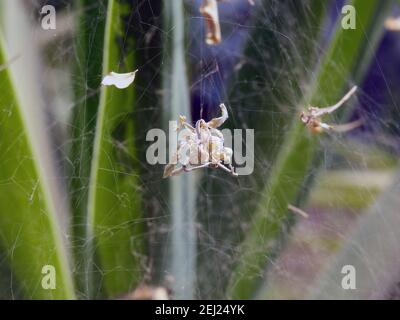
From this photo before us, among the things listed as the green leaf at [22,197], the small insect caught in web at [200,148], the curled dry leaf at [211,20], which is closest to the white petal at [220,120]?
the small insect caught in web at [200,148]

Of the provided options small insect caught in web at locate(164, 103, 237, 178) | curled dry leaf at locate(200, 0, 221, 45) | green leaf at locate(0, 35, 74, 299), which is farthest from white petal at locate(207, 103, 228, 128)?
green leaf at locate(0, 35, 74, 299)

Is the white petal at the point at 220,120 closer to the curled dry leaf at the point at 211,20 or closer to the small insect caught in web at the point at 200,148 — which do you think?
the small insect caught in web at the point at 200,148

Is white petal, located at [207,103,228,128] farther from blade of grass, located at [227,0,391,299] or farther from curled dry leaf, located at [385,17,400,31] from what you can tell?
curled dry leaf, located at [385,17,400,31]

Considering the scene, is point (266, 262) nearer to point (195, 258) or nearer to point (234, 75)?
point (195, 258)

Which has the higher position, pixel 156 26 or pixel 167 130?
pixel 156 26

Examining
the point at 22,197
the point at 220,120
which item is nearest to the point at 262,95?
the point at 220,120

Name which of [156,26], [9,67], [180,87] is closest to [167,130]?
[180,87]
